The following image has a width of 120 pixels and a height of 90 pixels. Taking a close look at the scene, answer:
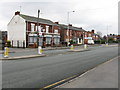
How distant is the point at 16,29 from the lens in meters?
41.8

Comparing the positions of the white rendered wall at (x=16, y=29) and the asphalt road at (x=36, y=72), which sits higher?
the white rendered wall at (x=16, y=29)

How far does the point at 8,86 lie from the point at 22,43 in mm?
34054

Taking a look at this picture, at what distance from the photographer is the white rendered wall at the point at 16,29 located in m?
39.3

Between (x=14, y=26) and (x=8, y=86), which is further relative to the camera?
(x=14, y=26)

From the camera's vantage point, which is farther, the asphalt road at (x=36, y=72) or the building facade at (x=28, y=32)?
the building facade at (x=28, y=32)

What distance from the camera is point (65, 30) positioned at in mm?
56938

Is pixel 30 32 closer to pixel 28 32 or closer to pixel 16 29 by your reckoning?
pixel 28 32

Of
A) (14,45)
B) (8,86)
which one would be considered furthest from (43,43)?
(8,86)

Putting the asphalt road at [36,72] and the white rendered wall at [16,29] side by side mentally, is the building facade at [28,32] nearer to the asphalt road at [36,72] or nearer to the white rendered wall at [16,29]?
the white rendered wall at [16,29]

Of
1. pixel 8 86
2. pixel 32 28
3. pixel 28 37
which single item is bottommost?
pixel 8 86

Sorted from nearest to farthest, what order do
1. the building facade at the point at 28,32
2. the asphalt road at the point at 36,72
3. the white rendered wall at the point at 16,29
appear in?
1. the asphalt road at the point at 36,72
2. the building facade at the point at 28,32
3. the white rendered wall at the point at 16,29

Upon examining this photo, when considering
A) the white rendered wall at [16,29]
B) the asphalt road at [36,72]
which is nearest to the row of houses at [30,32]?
the white rendered wall at [16,29]

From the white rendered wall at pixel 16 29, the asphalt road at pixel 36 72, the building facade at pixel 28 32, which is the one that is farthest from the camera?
the white rendered wall at pixel 16 29

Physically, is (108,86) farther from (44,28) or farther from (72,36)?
(72,36)
